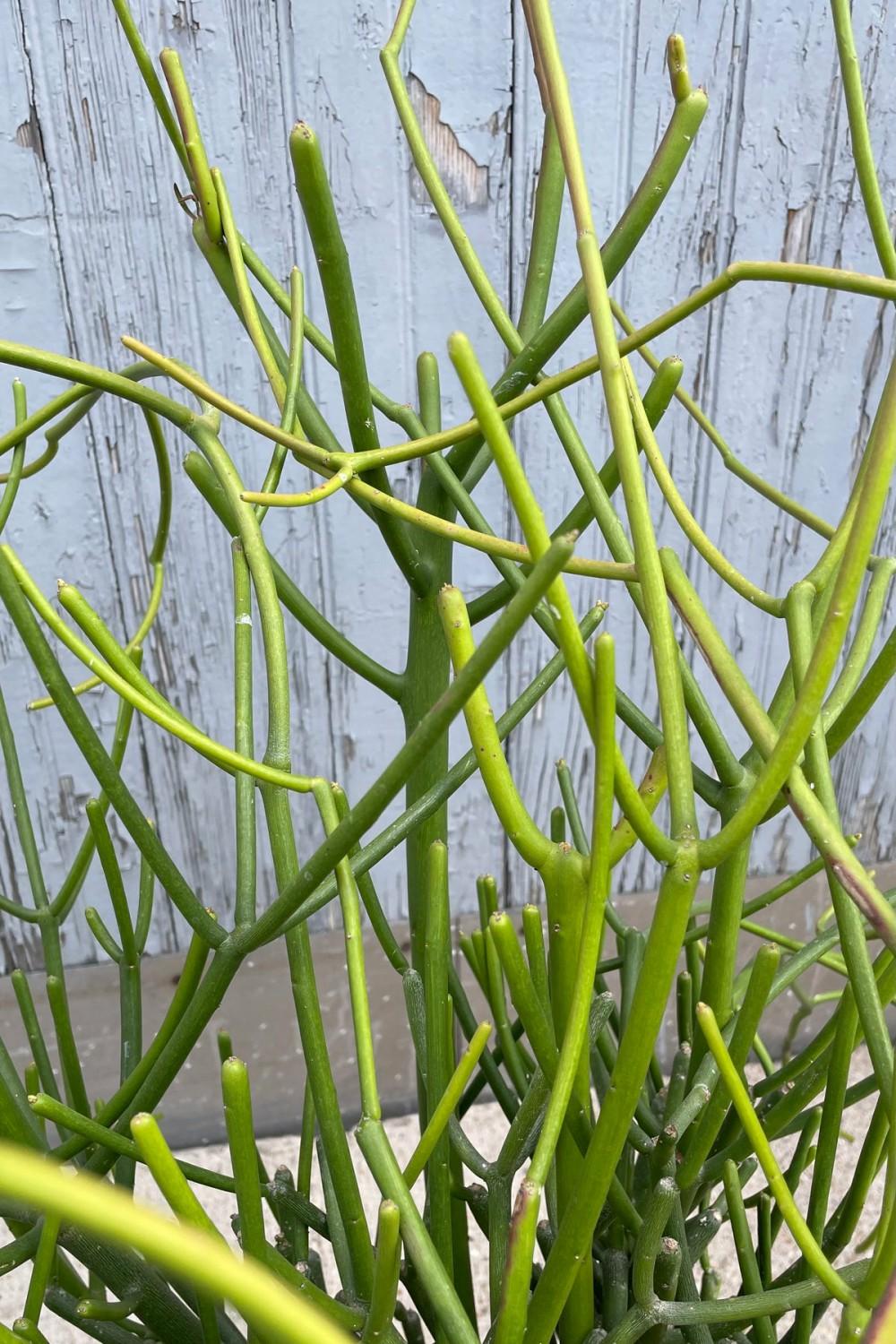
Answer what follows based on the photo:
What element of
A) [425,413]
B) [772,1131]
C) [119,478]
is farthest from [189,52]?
[772,1131]

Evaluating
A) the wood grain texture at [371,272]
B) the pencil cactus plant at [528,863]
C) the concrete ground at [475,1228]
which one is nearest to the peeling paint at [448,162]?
the wood grain texture at [371,272]

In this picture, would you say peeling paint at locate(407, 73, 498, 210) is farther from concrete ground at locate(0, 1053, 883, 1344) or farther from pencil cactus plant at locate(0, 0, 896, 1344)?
concrete ground at locate(0, 1053, 883, 1344)

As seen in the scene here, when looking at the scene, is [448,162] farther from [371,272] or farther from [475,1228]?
[475,1228]

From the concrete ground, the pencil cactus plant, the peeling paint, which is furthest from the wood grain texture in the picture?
the pencil cactus plant

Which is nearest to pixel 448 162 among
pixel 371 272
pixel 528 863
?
pixel 371 272

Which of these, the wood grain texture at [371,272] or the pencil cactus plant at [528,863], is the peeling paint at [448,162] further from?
the pencil cactus plant at [528,863]

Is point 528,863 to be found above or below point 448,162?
below

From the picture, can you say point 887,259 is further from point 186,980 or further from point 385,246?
point 385,246
